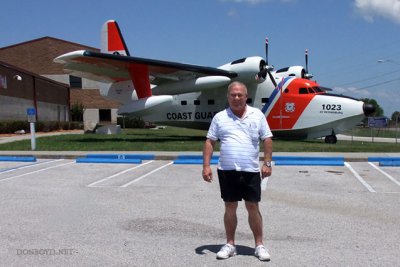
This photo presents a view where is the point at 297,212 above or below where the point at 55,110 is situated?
below

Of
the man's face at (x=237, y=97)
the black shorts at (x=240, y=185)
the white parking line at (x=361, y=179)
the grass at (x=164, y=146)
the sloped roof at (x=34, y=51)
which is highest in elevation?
the sloped roof at (x=34, y=51)

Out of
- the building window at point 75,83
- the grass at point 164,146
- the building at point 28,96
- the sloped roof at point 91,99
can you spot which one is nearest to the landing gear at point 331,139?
the grass at point 164,146

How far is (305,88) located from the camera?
20.1m

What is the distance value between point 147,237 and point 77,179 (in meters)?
5.36

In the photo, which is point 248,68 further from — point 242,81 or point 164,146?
point 164,146

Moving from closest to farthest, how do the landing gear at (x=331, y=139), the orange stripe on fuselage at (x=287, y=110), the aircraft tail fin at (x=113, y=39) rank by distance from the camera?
the orange stripe on fuselage at (x=287, y=110), the landing gear at (x=331, y=139), the aircraft tail fin at (x=113, y=39)

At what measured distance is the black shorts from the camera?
4.18 m

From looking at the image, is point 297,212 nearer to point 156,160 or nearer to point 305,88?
point 156,160

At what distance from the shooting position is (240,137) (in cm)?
421

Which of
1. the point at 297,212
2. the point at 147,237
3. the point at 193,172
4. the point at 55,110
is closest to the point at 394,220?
the point at 297,212

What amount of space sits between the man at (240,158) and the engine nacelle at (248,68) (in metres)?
15.6

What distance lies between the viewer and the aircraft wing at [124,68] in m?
19.4

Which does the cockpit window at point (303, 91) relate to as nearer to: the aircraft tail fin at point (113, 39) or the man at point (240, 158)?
the aircraft tail fin at point (113, 39)

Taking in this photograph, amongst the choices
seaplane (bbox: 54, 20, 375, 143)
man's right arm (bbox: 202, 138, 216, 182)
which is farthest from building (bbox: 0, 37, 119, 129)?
man's right arm (bbox: 202, 138, 216, 182)
